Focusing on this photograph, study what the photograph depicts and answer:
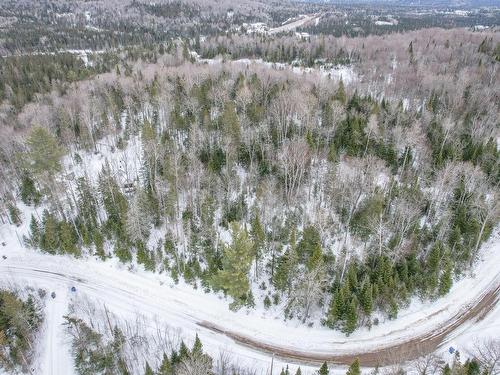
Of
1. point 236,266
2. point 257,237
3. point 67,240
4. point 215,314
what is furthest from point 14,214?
point 257,237

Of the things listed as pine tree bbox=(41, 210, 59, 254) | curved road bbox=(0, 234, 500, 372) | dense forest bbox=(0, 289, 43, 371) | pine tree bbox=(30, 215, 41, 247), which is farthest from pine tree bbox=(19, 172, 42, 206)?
dense forest bbox=(0, 289, 43, 371)

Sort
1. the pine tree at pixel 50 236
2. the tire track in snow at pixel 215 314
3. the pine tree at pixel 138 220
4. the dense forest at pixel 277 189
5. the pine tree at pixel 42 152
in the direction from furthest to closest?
the pine tree at pixel 50 236, the pine tree at pixel 42 152, the pine tree at pixel 138 220, the dense forest at pixel 277 189, the tire track in snow at pixel 215 314

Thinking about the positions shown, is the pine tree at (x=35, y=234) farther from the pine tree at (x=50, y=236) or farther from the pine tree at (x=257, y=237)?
the pine tree at (x=257, y=237)

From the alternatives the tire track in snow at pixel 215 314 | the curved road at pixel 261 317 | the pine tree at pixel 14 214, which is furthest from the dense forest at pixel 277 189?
the tire track in snow at pixel 215 314

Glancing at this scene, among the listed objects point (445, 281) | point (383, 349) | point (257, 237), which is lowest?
point (383, 349)

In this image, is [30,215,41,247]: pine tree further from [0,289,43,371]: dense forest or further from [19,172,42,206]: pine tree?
[0,289,43,371]: dense forest

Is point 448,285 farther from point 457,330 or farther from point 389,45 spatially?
point 389,45

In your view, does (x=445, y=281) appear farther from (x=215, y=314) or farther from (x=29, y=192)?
(x=29, y=192)
